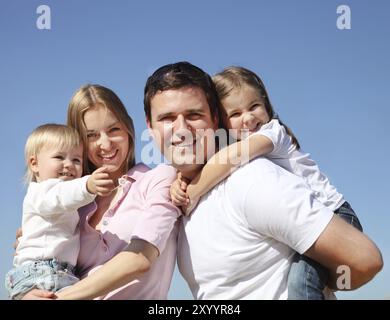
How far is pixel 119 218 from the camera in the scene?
3186 millimetres

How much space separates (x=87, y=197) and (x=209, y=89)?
0.93 meters

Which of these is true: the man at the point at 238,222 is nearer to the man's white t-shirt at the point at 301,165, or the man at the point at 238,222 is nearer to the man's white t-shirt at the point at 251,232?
the man's white t-shirt at the point at 251,232

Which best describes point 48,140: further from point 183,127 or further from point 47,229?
point 183,127

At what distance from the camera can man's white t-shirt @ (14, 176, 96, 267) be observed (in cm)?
313

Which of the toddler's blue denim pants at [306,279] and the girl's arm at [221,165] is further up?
the girl's arm at [221,165]

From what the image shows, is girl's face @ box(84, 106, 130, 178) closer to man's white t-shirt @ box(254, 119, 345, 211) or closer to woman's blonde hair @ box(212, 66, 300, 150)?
woman's blonde hair @ box(212, 66, 300, 150)

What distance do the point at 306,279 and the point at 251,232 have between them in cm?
34

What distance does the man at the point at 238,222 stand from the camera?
248 cm

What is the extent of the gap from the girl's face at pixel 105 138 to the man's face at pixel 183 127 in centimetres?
45

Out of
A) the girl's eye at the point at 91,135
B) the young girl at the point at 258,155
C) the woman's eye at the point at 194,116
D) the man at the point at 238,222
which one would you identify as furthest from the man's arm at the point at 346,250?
the girl's eye at the point at 91,135

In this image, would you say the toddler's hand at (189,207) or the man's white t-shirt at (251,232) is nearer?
the man's white t-shirt at (251,232)

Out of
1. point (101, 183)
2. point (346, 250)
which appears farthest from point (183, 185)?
point (346, 250)

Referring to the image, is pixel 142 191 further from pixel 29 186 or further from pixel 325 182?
pixel 325 182
